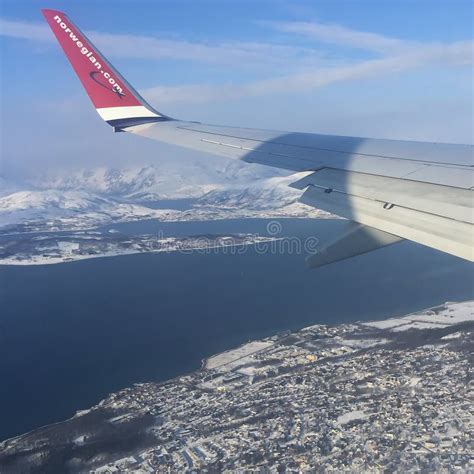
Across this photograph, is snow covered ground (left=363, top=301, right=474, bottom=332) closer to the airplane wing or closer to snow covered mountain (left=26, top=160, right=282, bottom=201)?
the airplane wing

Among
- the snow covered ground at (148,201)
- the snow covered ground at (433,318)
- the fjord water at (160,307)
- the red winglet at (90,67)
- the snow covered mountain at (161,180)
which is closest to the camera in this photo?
the red winglet at (90,67)

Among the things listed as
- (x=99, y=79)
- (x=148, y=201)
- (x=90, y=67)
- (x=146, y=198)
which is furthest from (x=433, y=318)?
(x=146, y=198)

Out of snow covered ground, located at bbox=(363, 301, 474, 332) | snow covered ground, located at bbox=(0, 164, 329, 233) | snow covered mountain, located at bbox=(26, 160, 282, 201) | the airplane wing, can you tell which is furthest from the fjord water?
snow covered mountain, located at bbox=(26, 160, 282, 201)

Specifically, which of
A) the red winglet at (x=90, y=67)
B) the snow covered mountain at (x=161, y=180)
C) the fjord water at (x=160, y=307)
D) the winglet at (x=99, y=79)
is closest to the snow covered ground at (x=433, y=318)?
the fjord water at (x=160, y=307)

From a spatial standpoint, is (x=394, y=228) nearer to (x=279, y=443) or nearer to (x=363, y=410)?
(x=279, y=443)

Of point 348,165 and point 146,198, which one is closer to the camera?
point 348,165

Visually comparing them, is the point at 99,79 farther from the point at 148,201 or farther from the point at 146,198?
the point at 146,198

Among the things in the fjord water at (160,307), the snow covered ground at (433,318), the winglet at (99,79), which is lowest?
the fjord water at (160,307)

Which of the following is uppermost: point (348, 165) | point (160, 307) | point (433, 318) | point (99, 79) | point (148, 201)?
point (99, 79)

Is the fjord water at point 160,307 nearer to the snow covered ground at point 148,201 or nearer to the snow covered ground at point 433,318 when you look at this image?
the snow covered ground at point 433,318
